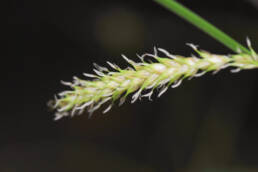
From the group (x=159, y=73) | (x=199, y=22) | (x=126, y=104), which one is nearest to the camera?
(x=159, y=73)

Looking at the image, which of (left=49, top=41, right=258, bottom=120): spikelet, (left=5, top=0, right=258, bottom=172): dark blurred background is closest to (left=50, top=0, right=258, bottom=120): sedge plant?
(left=49, top=41, right=258, bottom=120): spikelet

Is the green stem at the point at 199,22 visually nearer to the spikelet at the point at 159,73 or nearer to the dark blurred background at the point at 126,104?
the spikelet at the point at 159,73

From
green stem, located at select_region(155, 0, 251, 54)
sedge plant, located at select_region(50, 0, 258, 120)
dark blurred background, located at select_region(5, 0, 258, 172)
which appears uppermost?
dark blurred background, located at select_region(5, 0, 258, 172)

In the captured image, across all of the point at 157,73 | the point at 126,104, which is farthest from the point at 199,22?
the point at 126,104

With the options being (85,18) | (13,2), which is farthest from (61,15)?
(13,2)

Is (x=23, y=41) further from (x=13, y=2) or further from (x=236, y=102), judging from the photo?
(x=236, y=102)

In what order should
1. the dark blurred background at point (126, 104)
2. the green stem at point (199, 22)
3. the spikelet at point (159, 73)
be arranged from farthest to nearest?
1. the dark blurred background at point (126, 104)
2. the green stem at point (199, 22)
3. the spikelet at point (159, 73)

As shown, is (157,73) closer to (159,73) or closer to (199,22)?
(159,73)

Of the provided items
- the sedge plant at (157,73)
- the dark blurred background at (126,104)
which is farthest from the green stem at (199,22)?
the dark blurred background at (126,104)

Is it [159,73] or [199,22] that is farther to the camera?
[199,22]

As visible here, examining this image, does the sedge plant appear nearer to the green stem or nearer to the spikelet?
the spikelet
